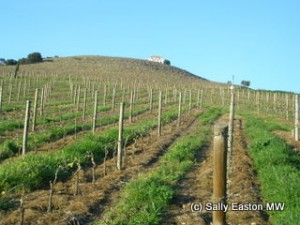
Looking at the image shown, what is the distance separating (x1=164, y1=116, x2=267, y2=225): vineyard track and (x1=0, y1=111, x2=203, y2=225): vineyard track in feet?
4.08

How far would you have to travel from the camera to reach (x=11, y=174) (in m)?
9.47

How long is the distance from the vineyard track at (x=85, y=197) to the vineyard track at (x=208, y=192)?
4.08 ft

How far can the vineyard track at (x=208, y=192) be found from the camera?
25.0 ft

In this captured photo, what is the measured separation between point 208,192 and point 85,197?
241cm

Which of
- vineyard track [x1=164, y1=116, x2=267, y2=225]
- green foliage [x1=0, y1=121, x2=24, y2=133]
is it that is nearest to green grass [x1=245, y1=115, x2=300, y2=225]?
vineyard track [x1=164, y1=116, x2=267, y2=225]

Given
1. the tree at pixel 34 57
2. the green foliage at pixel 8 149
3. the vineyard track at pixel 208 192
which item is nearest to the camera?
the vineyard track at pixel 208 192

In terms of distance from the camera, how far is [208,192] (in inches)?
370

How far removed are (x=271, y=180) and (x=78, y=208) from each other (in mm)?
4065

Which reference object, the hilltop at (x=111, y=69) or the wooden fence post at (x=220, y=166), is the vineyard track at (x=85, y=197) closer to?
the wooden fence post at (x=220, y=166)

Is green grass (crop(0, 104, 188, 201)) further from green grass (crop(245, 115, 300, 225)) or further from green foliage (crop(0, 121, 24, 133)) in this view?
green foliage (crop(0, 121, 24, 133))

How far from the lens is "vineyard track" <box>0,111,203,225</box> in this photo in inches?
295

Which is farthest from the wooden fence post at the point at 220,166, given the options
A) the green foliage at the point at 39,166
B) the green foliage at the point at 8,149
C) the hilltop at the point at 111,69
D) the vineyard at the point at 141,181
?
the hilltop at the point at 111,69

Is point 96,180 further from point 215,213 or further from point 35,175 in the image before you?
point 215,213

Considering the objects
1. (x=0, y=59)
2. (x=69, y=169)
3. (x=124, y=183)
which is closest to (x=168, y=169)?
(x=124, y=183)
